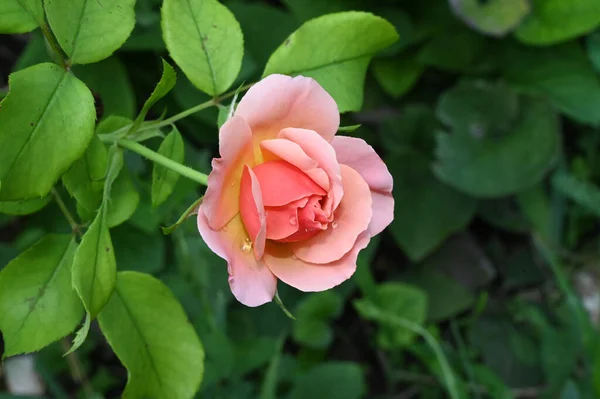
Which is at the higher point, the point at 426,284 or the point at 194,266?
the point at 194,266

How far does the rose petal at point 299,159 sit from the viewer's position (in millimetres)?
426

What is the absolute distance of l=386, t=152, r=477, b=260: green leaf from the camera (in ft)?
4.27

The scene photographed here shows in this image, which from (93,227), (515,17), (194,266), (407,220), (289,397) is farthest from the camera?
(407,220)

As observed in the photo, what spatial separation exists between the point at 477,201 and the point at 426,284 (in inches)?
7.7

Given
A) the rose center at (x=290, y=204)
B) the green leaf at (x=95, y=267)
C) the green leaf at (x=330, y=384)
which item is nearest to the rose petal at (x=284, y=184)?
the rose center at (x=290, y=204)

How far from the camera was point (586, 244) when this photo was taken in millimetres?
1464

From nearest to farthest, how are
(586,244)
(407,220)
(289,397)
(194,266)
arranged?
1. (194,266)
2. (289,397)
3. (407,220)
4. (586,244)

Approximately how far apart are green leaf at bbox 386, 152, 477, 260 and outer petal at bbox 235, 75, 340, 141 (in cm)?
86

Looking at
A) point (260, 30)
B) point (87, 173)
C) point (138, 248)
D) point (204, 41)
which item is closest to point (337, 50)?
point (204, 41)

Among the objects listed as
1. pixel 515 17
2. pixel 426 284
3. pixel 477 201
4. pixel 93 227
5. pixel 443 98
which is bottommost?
pixel 426 284

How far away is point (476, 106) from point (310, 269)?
918 millimetres

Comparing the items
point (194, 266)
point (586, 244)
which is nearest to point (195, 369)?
point (194, 266)

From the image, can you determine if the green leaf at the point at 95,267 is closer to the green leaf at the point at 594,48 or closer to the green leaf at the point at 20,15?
the green leaf at the point at 20,15

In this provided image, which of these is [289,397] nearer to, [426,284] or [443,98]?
[426,284]
